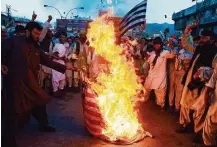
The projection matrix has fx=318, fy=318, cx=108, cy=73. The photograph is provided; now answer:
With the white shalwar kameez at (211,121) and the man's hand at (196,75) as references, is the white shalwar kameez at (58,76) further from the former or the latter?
the white shalwar kameez at (211,121)

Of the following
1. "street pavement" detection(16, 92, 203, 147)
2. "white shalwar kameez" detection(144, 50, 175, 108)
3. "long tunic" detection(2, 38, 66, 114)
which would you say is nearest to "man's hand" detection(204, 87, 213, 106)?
"street pavement" detection(16, 92, 203, 147)

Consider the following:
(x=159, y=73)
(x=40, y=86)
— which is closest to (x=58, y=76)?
(x=159, y=73)

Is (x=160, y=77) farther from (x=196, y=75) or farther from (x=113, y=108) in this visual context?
(x=113, y=108)

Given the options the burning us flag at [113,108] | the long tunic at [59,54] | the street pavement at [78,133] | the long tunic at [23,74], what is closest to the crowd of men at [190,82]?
the street pavement at [78,133]

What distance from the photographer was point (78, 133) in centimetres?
641

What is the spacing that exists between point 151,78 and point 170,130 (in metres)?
2.17

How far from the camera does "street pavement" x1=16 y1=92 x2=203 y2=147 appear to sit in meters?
5.83

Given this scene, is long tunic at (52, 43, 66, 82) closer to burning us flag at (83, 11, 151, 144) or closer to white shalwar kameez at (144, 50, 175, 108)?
white shalwar kameez at (144, 50, 175, 108)

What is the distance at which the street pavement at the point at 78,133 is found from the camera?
230 inches

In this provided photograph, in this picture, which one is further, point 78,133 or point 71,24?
point 71,24

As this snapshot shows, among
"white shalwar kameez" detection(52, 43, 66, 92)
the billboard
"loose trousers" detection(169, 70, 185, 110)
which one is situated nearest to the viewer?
→ "loose trousers" detection(169, 70, 185, 110)

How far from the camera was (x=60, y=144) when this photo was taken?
227 inches

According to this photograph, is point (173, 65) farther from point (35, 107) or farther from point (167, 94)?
point (35, 107)

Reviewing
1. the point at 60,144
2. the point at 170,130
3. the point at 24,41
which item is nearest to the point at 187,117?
the point at 170,130
